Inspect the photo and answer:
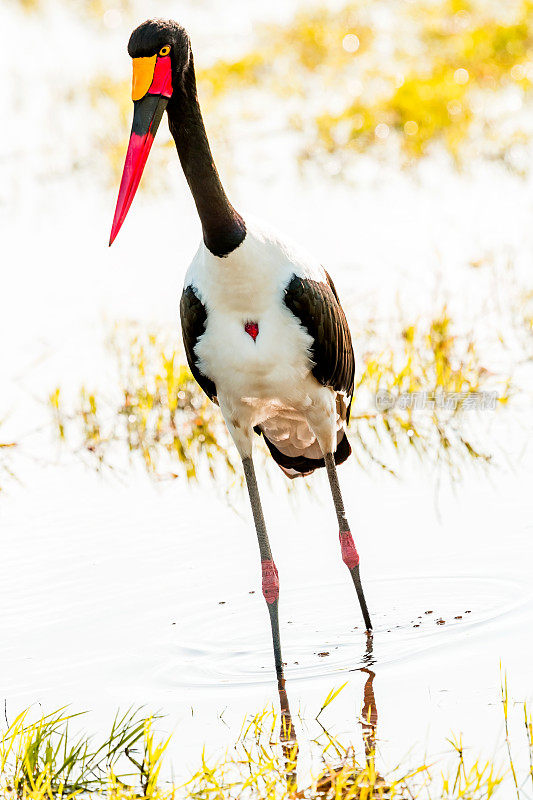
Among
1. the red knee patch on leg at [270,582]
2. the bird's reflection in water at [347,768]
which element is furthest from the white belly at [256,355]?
the bird's reflection in water at [347,768]

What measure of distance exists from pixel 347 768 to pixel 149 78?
1.84m

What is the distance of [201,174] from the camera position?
3898 mm

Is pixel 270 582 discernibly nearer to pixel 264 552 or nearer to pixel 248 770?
pixel 264 552

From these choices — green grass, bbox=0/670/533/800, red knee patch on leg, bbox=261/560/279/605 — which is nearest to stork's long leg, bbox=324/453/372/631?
red knee patch on leg, bbox=261/560/279/605

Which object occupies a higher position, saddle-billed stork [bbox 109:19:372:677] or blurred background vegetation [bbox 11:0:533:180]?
blurred background vegetation [bbox 11:0:533:180]

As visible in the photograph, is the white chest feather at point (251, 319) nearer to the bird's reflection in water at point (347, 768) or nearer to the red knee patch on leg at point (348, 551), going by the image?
the red knee patch on leg at point (348, 551)

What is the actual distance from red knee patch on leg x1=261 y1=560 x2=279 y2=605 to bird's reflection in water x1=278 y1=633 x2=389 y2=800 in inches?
17.4

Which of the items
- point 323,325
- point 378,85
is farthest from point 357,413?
point 378,85

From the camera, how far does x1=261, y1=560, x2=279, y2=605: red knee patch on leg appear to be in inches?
168

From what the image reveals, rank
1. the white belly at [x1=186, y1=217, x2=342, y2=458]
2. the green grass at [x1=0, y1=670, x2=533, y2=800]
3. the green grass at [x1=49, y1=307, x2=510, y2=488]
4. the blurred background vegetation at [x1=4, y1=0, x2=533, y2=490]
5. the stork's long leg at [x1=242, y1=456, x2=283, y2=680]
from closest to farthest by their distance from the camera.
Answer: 1. the green grass at [x1=0, y1=670, x2=533, y2=800]
2. the white belly at [x1=186, y1=217, x2=342, y2=458]
3. the stork's long leg at [x1=242, y1=456, x2=283, y2=680]
4. the green grass at [x1=49, y1=307, x2=510, y2=488]
5. the blurred background vegetation at [x1=4, y1=0, x2=533, y2=490]

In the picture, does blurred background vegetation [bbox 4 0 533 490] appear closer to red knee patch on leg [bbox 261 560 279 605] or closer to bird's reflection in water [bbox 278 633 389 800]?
red knee patch on leg [bbox 261 560 279 605]

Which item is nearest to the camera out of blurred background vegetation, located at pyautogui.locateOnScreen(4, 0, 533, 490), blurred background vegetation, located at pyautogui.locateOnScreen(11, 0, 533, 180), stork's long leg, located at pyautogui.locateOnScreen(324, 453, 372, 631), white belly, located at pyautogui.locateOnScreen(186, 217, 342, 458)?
white belly, located at pyautogui.locateOnScreen(186, 217, 342, 458)

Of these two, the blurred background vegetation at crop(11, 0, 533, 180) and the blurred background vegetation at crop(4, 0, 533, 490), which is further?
the blurred background vegetation at crop(11, 0, 533, 180)

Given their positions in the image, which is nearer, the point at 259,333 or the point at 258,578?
the point at 259,333
